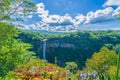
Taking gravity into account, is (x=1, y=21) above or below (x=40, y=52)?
above

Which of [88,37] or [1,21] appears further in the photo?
[88,37]

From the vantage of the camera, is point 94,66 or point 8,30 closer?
point 8,30

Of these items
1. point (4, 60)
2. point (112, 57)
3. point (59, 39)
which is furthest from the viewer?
point (59, 39)

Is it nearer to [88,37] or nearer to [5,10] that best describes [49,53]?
[88,37]

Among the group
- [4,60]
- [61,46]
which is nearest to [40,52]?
[61,46]

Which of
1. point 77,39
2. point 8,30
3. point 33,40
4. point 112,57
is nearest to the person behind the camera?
point 8,30

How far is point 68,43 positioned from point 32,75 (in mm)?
127460

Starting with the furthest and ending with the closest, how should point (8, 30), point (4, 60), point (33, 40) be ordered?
point (33, 40) → point (4, 60) → point (8, 30)

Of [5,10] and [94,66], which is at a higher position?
[5,10]

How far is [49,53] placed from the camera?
12362 centimetres

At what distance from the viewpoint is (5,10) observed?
1948cm

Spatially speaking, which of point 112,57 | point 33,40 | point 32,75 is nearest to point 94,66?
point 112,57

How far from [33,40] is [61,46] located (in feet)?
68.8

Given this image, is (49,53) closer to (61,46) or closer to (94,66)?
(61,46)
